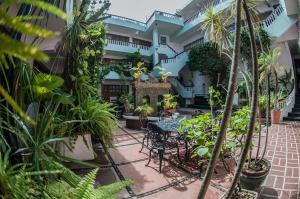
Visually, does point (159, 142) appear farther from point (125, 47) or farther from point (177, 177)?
point (125, 47)

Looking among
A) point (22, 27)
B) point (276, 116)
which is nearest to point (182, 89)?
point (276, 116)

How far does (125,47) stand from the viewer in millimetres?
18094

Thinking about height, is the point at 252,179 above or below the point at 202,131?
below

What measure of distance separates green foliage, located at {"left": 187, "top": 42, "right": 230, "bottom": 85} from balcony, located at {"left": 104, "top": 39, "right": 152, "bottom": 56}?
451 cm

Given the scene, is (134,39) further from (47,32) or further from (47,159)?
(47,32)

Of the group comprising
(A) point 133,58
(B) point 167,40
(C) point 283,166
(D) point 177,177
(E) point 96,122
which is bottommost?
(D) point 177,177

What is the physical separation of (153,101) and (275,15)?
8027 mm

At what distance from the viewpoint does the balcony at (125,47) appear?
691 inches

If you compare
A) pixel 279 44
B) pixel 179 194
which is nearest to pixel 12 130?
pixel 179 194

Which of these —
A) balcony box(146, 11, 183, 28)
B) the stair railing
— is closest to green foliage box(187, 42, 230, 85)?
balcony box(146, 11, 183, 28)

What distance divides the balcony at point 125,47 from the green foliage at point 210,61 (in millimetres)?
4513

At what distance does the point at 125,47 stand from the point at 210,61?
713cm

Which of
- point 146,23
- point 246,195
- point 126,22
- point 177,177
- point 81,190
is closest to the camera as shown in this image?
point 81,190

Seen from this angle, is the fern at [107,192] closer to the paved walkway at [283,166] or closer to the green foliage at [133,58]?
the paved walkway at [283,166]
